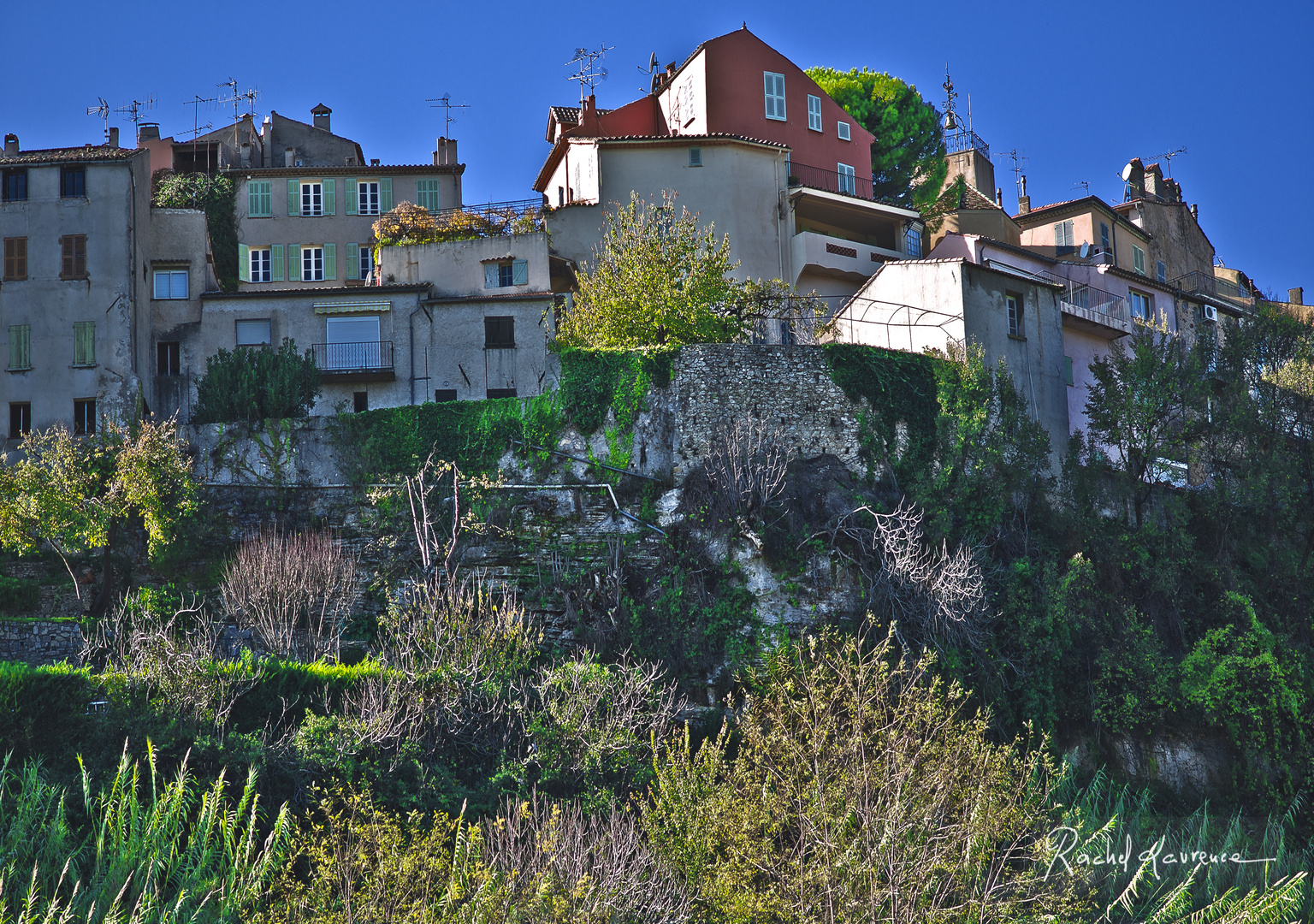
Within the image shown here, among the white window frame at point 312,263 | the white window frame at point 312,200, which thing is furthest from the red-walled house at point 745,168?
the white window frame at point 312,263

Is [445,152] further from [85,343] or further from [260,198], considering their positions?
[85,343]

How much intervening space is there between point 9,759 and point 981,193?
134 ft

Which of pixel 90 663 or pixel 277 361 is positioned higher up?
pixel 277 361

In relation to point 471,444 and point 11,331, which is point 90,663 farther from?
point 11,331

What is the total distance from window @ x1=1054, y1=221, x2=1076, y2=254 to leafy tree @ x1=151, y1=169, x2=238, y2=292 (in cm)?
2980

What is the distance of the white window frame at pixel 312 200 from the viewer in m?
44.8

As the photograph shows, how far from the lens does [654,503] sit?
99.5 feet

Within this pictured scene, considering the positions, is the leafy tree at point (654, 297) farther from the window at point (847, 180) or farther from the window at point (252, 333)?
the window at point (847, 180)

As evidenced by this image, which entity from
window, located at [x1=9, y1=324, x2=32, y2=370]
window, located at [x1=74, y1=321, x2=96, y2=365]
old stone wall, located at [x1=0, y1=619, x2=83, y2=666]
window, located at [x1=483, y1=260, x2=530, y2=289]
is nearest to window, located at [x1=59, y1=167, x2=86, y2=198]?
window, located at [x1=74, y1=321, x2=96, y2=365]

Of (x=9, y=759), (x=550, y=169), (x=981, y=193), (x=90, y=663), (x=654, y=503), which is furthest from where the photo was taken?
(x=981, y=193)

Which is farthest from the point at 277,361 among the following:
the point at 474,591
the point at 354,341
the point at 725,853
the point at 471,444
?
the point at 725,853

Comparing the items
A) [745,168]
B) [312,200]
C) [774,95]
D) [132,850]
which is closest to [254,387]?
[312,200]

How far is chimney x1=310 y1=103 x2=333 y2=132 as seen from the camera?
5184 centimetres

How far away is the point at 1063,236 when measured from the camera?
158 feet
